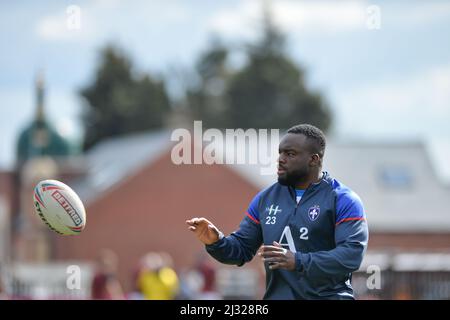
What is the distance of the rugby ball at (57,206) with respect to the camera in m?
8.34

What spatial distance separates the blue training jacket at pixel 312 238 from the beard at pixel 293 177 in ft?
0.33

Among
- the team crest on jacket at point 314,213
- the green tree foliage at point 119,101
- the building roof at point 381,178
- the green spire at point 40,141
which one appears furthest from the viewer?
the green tree foliage at point 119,101

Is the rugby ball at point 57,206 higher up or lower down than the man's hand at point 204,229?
higher up

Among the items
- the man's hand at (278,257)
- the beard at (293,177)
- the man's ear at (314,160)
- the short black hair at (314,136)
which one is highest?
the short black hair at (314,136)

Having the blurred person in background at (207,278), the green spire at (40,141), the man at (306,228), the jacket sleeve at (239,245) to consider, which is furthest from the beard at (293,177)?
the green spire at (40,141)

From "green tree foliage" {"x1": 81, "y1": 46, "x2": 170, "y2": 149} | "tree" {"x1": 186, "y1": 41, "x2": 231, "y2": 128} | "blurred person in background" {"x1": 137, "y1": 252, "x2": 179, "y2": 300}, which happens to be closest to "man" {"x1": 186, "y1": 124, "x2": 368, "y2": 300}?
"blurred person in background" {"x1": 137, "y1": 252, "x2": 179, "y2": 300}

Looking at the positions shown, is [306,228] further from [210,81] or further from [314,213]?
[210,81]

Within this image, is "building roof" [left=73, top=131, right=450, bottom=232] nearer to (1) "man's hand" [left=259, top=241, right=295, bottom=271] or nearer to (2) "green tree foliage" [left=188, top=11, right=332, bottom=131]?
(2) "green tree foliage" [left=188, top=11, right=332, bottom=131]

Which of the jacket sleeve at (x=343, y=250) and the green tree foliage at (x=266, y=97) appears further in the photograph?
the green tree foliage at (x=266, y=97)

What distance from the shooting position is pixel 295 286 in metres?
7.34

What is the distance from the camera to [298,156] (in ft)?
24.3

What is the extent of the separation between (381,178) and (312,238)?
1661 inches

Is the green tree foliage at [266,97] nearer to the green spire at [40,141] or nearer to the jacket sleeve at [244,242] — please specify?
the green spire at [40,141]
